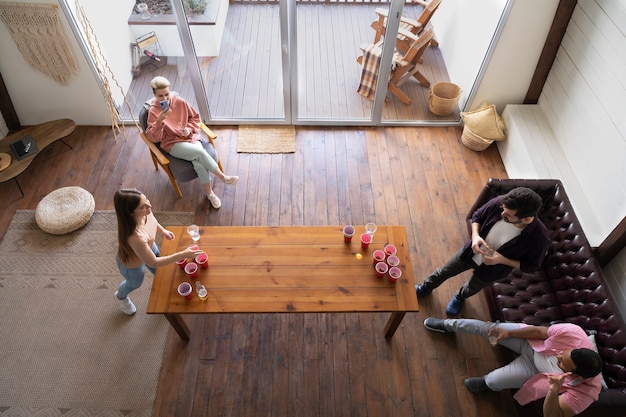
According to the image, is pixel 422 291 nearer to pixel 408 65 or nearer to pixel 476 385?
pixel 476 385

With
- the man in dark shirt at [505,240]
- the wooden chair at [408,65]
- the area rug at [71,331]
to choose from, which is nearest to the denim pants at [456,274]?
the man in dark shirt at [505,240]

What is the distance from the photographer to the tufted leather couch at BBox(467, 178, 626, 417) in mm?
2424

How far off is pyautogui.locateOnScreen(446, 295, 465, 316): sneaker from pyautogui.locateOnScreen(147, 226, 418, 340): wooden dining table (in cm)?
58

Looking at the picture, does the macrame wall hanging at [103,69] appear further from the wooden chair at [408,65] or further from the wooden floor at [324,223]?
the wooden chair at [408,65]

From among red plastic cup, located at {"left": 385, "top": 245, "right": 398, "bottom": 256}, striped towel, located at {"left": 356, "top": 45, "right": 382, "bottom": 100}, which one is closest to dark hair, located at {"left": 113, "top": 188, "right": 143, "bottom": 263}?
red plastic cup, located at {"left": 385, "top": 245, "right": 398, "bottom": 256}

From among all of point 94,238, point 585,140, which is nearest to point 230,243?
point 94,238

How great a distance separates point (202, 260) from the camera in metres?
2.64

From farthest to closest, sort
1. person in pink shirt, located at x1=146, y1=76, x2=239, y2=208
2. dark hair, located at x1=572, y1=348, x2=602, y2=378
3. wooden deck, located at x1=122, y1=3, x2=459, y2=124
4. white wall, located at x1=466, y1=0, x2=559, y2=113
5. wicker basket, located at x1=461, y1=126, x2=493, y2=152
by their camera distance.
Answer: wicker basket, located at x1=461, y1=126, x2=493, y2=152
wooden deck, located at x1=122, y1=3, x2=459, y2=124
white wall, located at x1=466, y1=0, x2=559, y2=113
person in pink shirt, located at x1=146, y1=76, x2=239, y2=208
dark hair, located at x1=572, y1=348, x2=602, y2=378

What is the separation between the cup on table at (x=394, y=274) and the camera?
261 cm

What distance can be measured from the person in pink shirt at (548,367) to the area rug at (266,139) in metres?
2.50

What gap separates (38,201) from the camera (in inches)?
152

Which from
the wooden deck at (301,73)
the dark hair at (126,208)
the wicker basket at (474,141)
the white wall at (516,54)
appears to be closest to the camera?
the dark hair at (126,208)

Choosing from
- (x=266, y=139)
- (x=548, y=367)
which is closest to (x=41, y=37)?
(x=266, y=139)

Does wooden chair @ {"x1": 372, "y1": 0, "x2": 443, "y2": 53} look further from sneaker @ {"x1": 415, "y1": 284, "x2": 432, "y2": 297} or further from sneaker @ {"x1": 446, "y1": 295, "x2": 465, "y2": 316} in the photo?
sneaker @ {"x1": 446, "y1": 295, "x2": 465, "y2": 316}
